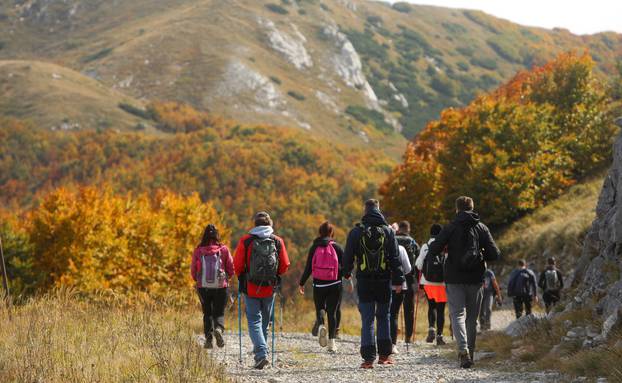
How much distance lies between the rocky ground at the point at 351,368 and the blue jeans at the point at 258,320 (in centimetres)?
29

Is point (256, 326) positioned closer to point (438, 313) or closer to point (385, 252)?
point (385, 252)

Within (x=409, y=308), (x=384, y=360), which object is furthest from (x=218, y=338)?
(x=409, y=308)

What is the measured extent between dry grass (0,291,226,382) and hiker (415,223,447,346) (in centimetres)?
408

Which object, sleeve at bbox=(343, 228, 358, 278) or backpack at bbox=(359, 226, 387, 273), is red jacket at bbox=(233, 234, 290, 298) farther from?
backpack at bbox=(359, 226, 387, 273)

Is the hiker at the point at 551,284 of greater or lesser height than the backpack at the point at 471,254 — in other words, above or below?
below

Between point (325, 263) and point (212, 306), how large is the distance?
2011 mm

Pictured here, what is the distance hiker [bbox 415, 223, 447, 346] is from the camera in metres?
12.4

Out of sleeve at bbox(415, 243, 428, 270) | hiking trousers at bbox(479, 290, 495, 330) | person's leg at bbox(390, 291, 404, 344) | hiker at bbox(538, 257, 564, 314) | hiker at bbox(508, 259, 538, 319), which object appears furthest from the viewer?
hiker at bbox(508, 259, 538, 319)

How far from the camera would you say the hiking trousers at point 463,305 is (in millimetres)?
10062

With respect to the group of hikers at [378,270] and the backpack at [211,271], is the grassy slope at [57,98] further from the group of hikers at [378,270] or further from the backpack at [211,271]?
the group of hikers at [378,270]

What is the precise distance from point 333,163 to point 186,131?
119 ft

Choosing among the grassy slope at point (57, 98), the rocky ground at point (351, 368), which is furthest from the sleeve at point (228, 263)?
the grassy slope at point (57, 98)

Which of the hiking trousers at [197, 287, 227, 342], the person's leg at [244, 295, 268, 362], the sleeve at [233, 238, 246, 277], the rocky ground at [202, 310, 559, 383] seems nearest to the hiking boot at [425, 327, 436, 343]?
the rocky ground at [202, 310, 559, 383]

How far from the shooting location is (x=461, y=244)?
9.97 m
